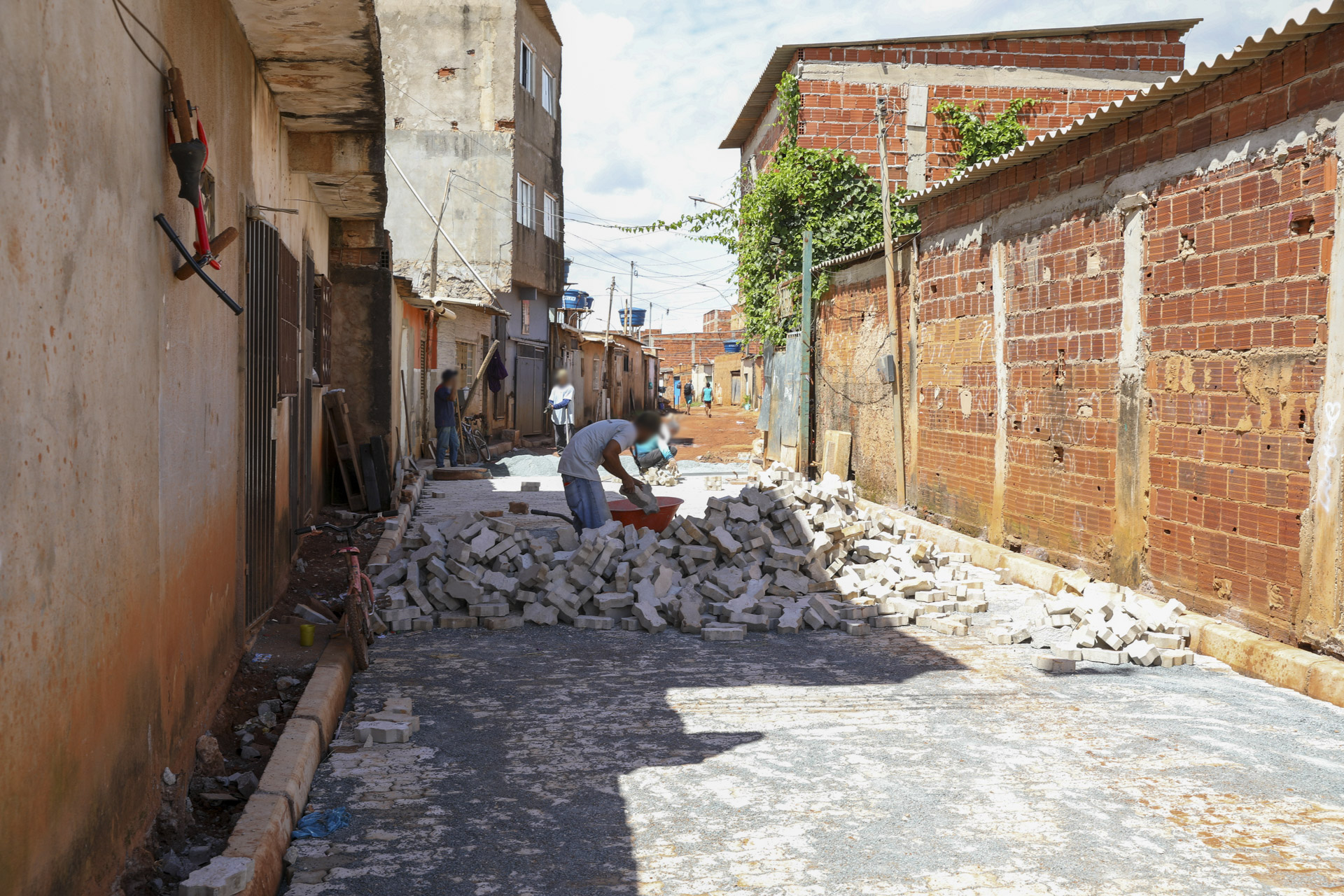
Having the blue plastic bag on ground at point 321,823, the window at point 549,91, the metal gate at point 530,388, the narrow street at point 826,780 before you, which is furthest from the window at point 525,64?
the blue plastic bag on ground at point 321,823

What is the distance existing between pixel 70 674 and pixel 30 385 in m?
0.80

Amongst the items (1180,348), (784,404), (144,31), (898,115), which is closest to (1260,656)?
(1180,348)

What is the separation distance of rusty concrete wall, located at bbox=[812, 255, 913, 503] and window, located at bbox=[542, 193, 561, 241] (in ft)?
47.3

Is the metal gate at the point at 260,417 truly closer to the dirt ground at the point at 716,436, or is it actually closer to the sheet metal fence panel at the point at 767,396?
the dirt ground at the point at 716,436

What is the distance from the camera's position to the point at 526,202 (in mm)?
28344

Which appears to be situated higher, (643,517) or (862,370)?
(862,370)

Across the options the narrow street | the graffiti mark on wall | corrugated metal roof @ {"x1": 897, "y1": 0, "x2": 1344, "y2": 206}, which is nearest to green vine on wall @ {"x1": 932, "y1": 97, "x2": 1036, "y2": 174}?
corrugated metal roof @ {"x1": 897, "y1": 0, "x2": 1344, "y2": 206}

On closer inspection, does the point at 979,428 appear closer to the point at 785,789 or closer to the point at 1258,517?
the point at 1258,517

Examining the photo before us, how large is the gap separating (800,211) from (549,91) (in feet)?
39.9

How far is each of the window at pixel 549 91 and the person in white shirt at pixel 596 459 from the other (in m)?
21.9

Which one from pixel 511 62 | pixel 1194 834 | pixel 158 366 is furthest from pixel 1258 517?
pixel 511 62

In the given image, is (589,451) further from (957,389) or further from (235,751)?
(235,751)

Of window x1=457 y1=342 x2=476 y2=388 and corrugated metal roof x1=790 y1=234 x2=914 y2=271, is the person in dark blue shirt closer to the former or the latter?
window x1=457 y1=342 x2=476 y2=388

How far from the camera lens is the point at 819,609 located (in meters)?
8.05
